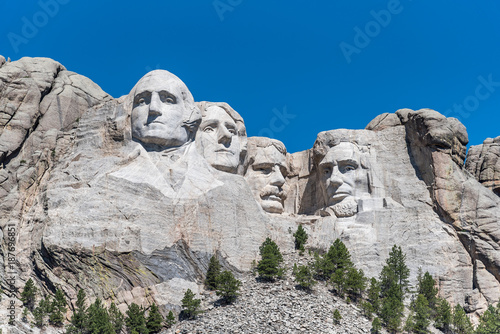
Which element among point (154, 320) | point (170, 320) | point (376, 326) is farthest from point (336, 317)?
point (154, 320)

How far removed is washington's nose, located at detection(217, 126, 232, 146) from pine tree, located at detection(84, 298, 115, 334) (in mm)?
10315

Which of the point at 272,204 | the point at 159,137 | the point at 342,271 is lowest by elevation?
the point at 342,271

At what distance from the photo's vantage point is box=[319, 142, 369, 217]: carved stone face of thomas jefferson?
130ft

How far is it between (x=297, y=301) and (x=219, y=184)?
18.6 feet

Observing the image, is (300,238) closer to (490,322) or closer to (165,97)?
(165,97)

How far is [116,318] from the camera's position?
105ft

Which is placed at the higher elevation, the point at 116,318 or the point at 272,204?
the point at 272,204

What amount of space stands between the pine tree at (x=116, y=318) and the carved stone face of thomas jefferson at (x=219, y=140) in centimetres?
848

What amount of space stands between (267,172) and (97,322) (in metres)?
12.7

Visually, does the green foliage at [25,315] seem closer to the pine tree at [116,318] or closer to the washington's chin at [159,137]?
the pine tree at [116,318]

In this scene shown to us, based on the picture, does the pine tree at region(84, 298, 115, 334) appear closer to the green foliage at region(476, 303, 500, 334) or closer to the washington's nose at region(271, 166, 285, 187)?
the washington's nose at region(271, 166, 285, 187)

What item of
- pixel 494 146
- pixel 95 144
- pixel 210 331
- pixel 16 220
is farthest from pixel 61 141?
pixel 494 146

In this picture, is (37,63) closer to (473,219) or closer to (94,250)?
(94,250)

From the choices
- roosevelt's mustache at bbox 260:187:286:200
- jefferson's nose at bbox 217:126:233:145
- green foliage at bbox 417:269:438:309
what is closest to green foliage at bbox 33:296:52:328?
jefferson's nose at bbox 217:126:233:145
